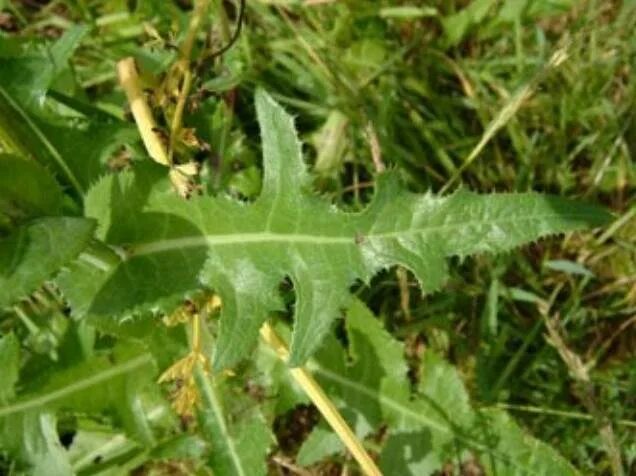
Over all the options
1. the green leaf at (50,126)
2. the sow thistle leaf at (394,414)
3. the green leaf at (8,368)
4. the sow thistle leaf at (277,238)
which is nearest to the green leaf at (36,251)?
the sow thistle leaf at (277,238)

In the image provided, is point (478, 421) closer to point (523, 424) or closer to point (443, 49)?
point (523, 424)

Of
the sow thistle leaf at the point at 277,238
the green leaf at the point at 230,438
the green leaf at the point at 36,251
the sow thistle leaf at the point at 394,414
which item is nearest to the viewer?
the green leaf at the point at 36,251

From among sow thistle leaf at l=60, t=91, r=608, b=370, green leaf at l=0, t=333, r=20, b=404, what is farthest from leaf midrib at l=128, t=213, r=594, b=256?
green leaf at l=0, t=333, r=20, b=404

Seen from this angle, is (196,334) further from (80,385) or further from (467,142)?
(467,142)

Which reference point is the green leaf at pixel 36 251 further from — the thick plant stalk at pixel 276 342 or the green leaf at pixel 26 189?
the thick plant stalk at pixel 276 342

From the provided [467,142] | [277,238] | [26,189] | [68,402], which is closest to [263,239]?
[277,238]

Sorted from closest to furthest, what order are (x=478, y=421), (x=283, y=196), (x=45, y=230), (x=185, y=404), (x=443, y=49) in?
(x=45, y=230)
(x=283, y=196)
(x=185, y=404)
(x=478, y=421)
(x=443, y=49)

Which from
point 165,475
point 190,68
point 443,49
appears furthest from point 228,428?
point 443,49

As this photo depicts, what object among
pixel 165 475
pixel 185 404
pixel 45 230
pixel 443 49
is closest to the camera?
pixel 45 230
